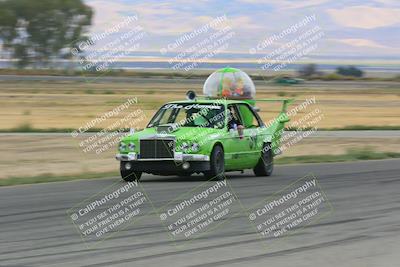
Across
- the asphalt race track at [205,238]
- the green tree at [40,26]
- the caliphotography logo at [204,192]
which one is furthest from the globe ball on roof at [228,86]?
the green tree at [40,26]

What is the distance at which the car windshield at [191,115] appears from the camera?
18.2 meters

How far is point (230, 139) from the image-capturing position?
18.1 m

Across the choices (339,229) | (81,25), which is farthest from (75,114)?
(81,25)

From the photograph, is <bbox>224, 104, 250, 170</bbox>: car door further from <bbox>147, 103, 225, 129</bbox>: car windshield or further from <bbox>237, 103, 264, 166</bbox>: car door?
<bbox>147, 103, 225, 129</bbox>: car windshield

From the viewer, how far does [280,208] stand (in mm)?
13383

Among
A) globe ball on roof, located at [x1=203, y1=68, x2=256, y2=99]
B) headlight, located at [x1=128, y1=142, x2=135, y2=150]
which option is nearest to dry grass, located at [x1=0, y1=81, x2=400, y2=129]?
globe ball on roof, located at [x1=203, y1=68, x2=256, y2=99]

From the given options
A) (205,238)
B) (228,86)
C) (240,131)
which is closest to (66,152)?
(228,86)

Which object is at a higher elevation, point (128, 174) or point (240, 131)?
point (240, 131)

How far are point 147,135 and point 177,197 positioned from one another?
290cm

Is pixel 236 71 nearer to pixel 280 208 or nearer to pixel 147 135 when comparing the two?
pixel 147 135

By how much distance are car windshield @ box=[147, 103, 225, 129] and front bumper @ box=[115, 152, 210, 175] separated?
1153mm

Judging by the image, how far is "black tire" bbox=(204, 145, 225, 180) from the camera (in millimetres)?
17328

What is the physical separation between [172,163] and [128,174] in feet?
3.01

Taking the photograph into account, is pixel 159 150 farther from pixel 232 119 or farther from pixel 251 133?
pixel 251 133
